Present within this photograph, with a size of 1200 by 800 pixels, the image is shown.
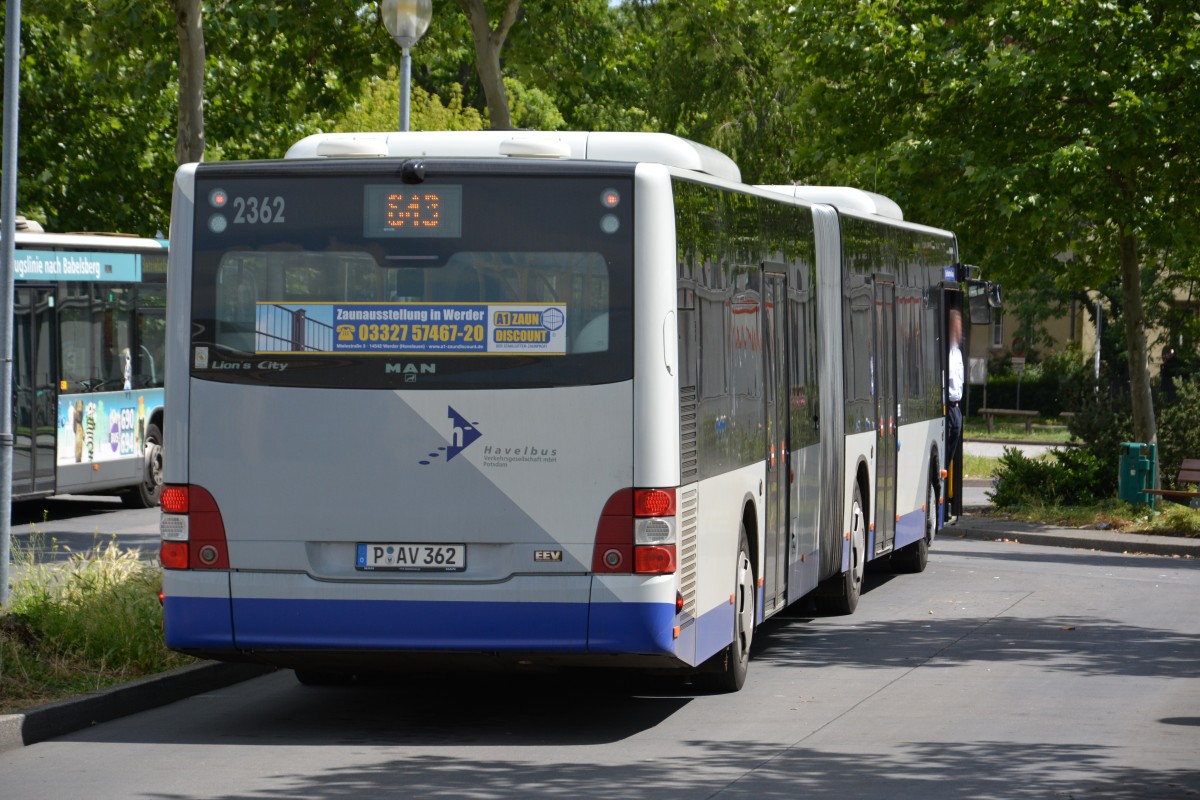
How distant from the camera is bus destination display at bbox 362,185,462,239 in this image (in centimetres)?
990

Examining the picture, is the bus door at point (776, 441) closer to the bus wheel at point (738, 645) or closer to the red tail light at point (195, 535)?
the bus wheel at point (738, 645)

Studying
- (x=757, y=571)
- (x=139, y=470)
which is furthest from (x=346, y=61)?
(x=757, y=571)

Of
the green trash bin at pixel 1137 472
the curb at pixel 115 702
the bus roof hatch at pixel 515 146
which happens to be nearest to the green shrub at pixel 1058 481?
the green trash bin at pixel 1137 472

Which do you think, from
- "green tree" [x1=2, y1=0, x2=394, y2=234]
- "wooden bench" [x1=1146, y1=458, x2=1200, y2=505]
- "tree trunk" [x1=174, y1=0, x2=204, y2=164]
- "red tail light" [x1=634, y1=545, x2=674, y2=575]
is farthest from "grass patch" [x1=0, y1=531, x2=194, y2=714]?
"green tree" [x1=2, y1=0, x2=394, y2=234]

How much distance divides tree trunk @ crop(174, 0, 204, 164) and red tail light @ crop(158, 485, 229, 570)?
5.86 meters

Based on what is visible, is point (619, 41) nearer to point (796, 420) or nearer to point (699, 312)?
point (796, 420)

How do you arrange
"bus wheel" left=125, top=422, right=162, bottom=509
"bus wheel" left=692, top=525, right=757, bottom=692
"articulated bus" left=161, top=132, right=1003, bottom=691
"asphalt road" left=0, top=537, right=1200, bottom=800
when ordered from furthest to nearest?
"bus wheel" left=125, top=422, right=162, bottom=509
"bus wheel" left=692, top=525, right=757, bottom=692
"articulated bus" left=161, top=132, right=1003, bottom=691
"asphalt road" left=0, top=537, right=1200, bottom=800

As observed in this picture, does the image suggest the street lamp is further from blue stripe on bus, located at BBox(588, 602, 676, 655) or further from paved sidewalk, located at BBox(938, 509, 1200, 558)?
paved sidewalk, located at BBox(938, 509, 1200, 558)

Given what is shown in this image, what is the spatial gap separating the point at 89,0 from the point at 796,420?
11.9 m

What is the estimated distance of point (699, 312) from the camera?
1053 centimetres

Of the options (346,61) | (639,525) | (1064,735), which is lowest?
(1064,735)

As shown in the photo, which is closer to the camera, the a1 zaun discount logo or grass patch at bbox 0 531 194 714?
the a1 zaun discount logo

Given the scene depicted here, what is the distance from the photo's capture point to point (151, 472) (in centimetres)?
2609

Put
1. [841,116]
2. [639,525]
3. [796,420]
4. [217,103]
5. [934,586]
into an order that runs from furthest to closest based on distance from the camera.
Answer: [217,103]
[841,116]
[934,586]
[796,420]
[639,525]
